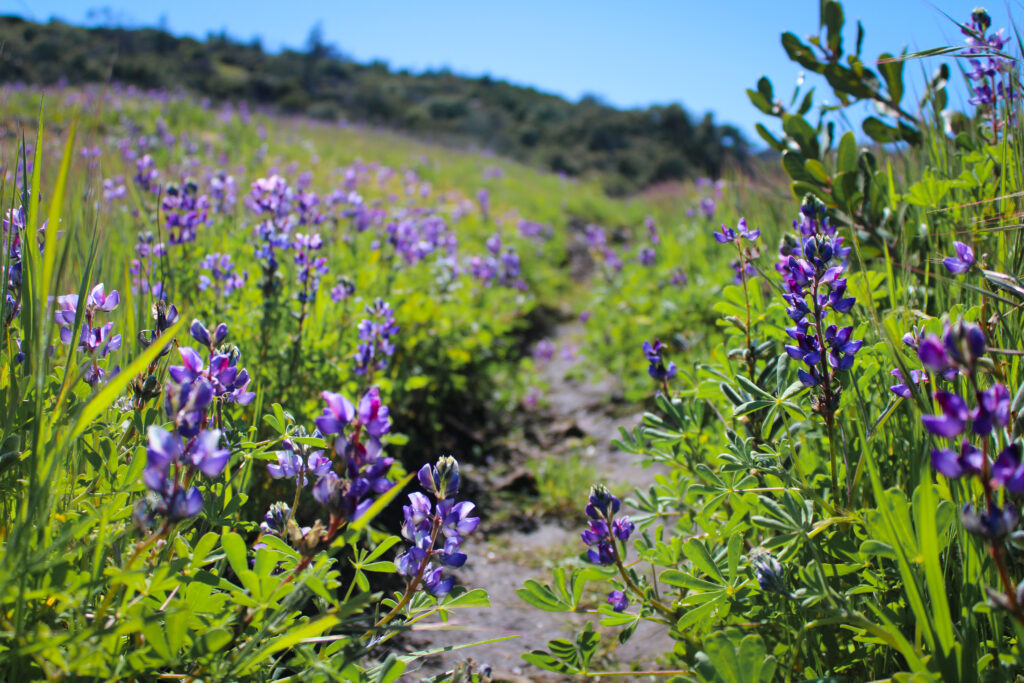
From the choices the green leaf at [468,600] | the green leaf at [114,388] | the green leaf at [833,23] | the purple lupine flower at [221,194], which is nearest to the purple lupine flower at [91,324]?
the green leaf at [114,388]

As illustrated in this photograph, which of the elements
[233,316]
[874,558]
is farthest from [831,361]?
[233,316]

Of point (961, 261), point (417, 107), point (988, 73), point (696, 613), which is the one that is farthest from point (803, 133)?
point (417, 107)

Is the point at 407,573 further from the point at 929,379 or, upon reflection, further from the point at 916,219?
the point at 916,219

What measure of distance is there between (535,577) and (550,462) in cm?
96

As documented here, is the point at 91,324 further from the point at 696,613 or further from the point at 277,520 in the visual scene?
the point at 696,613

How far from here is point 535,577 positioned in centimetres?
235

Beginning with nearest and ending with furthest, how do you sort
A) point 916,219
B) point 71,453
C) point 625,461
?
point 71,453 < point 916,219 < point 625,461

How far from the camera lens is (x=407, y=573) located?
1212 mm

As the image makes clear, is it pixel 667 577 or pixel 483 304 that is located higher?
pixel 483 304

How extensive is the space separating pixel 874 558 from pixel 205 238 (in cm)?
361

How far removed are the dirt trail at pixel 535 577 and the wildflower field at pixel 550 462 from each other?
0.01 metres

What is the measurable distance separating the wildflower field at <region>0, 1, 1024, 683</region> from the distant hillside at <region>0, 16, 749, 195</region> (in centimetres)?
2410

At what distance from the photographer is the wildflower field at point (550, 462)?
3.17 ft

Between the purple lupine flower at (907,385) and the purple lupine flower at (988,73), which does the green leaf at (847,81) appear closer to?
the purple lupine flower at (988,73)
